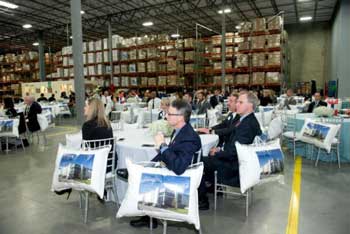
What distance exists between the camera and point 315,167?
5371mm

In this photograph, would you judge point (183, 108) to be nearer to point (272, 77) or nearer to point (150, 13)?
point (272, 77)

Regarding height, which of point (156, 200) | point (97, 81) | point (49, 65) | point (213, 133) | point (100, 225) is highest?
point (49, 65)

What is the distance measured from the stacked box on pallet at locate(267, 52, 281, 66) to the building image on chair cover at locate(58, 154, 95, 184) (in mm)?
9803

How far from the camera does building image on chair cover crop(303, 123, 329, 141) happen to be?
5023mm

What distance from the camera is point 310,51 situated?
19.7m

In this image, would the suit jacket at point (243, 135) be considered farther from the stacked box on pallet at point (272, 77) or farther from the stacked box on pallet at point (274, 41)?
the stacked box on pallet at point (272, 77)

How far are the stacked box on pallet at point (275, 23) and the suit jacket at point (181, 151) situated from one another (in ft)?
31.9

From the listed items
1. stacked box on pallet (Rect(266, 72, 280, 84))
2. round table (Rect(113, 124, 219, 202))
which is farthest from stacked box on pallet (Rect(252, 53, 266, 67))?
round table (Rect(113, 124, 219, 202))

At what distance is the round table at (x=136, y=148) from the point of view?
339 centimetres

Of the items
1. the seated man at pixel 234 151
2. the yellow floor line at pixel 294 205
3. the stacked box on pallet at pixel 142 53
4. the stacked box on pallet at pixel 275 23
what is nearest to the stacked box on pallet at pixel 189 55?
the stacked box on pallet at pixel 142 53

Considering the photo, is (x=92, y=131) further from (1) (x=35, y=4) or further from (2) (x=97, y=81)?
(1) (x=35, y=4)

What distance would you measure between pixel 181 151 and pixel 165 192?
1.25 ft

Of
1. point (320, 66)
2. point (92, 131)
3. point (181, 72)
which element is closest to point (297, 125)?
point (92, 131)

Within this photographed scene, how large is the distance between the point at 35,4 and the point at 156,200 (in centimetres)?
1535
